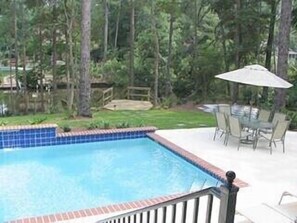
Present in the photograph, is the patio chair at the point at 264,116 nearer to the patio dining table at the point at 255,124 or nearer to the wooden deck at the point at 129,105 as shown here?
the patio dining table at the point at 255,124

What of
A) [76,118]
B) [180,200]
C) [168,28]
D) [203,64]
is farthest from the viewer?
[168,28]

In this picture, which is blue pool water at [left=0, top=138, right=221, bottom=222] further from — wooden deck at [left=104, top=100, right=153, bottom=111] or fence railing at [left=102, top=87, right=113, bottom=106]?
fence railing at [left=102, top=87, right=113, bottom=106]

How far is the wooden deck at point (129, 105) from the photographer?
16719 millimetres

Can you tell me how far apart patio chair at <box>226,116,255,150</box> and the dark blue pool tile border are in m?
2.67

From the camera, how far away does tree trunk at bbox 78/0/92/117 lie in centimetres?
1190

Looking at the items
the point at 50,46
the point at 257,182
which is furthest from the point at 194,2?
the point at 257,182

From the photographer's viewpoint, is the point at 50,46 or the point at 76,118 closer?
the point at 76,118

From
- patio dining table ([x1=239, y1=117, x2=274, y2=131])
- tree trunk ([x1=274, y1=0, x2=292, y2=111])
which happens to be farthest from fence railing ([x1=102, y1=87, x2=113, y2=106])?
patio dining table ([x1=239, y1=117, x2=274, y2=131])

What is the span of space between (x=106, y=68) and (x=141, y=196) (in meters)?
16.0

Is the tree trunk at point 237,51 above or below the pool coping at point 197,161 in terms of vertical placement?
above

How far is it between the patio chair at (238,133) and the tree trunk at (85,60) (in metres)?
5.35

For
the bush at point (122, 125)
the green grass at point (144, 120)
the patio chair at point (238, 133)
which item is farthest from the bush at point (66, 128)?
the patio chair at point (238, 133)

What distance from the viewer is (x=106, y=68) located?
2192 centimetres

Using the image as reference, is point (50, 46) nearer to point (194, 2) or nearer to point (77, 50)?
point (77, 50)
